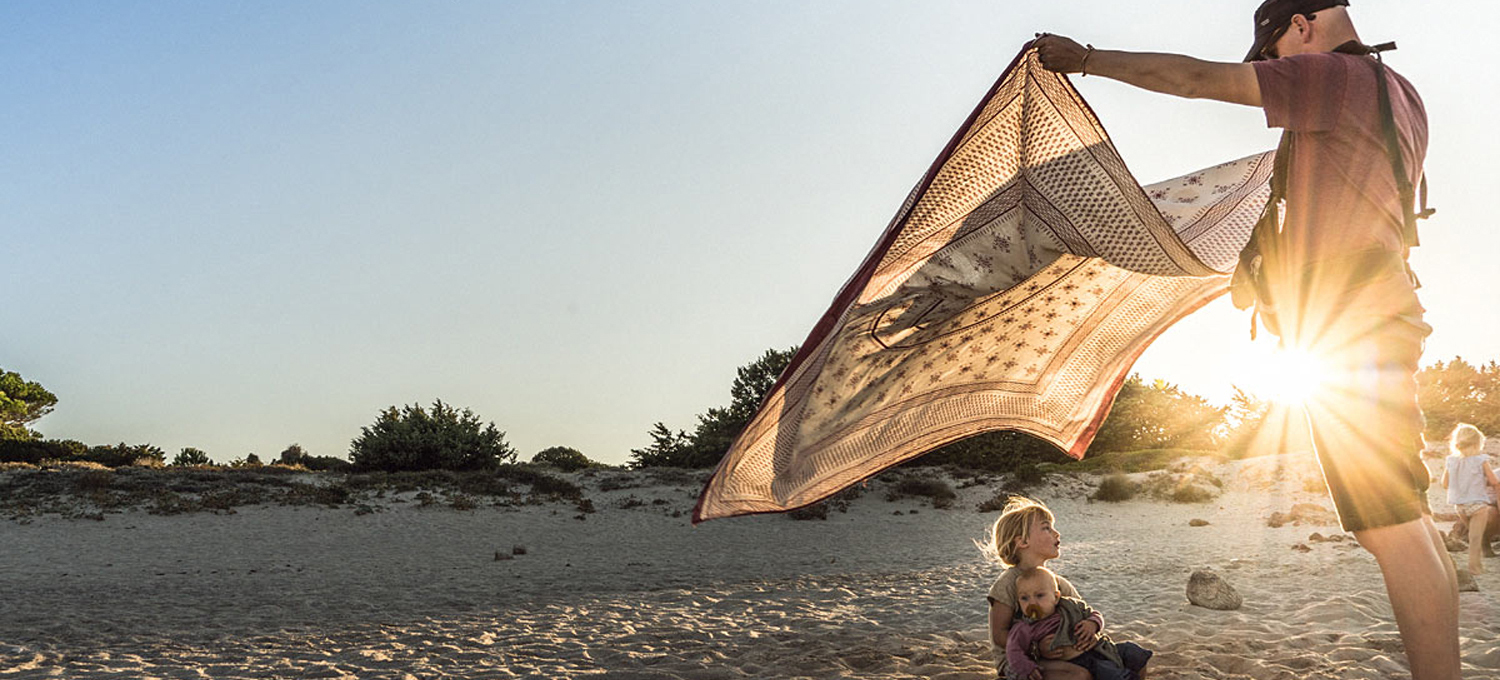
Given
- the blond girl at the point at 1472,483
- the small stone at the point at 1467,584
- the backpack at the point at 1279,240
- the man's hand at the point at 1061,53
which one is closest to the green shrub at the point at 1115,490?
the blond girl at the point at 1472,483

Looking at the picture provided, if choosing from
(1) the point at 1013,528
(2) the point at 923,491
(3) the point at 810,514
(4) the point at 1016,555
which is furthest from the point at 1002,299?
(2) the point at 923,491

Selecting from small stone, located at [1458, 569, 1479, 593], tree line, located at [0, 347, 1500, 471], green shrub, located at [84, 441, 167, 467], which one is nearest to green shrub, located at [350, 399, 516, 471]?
tree line, located at [0, 347, 1500, 471]

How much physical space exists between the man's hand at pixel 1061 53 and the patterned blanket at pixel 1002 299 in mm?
314

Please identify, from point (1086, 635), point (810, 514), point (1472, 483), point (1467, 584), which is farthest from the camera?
point (810, 514)

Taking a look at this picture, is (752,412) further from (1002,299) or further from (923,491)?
(1002,299)

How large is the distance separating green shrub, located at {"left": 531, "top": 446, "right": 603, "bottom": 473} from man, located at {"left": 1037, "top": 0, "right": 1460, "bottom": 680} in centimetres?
→ 2023

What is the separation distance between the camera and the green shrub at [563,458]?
73.8ft

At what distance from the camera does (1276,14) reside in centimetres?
272

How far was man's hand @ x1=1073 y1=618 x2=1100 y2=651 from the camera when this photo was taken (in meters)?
3.55

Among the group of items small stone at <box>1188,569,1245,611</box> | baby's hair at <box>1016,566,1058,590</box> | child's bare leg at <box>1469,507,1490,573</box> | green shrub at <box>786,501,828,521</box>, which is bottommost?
small stone at <box>1188,569,1245,611</box>

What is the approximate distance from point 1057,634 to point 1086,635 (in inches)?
4.5

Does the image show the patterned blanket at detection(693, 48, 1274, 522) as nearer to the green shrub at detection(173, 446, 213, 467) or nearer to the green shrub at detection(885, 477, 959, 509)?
the green shrub at detection(885, 477, 959, 509)

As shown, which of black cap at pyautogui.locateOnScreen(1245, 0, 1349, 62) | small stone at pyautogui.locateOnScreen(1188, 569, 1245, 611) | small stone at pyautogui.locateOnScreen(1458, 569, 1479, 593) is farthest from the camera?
small stone at pyautogui.locateOnScreen(1458, 569, 1479, 593)

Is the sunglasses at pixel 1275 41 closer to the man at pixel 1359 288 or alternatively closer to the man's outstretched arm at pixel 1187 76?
the man at pixel 1359 288
